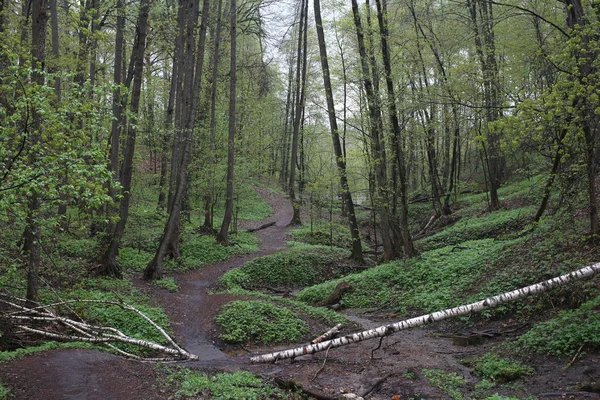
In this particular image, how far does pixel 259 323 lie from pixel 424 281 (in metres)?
5.01

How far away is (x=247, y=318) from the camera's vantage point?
1007 centimetres

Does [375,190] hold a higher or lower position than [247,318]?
higher

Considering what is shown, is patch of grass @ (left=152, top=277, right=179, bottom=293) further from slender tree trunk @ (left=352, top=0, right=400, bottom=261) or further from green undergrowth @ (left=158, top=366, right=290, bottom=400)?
slender tree trunk @ (left=352, top=0, right=400, bottom=261)

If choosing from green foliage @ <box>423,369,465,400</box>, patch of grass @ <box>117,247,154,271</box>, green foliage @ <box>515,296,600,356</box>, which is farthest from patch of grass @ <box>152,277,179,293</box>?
green foliage @ <box>515,296,600,356</box>

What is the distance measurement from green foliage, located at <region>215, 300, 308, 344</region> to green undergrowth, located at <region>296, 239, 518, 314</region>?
279 centimetres

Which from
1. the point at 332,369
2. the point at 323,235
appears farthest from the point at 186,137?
the point at 323,235

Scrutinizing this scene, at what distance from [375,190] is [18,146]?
11961 millimetres

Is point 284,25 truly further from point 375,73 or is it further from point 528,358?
point 528,358

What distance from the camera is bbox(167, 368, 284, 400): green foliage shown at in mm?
5574

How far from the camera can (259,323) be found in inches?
389

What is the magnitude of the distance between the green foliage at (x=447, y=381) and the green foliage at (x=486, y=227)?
9321 millimetres

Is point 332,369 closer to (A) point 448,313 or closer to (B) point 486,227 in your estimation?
(A) point 448,313

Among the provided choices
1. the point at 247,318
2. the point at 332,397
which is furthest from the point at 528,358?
the point at 247,318

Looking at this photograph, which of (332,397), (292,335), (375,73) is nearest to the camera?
(332,397)
